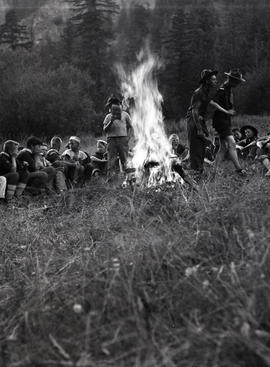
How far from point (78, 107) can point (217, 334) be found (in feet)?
85.2

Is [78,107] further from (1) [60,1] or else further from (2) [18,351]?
(1) [60,1]

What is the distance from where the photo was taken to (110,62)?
40688mm

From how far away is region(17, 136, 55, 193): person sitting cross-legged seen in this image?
835 cm

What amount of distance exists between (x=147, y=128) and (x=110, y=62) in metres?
32.7

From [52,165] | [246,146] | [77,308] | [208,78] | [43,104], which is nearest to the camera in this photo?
[77,308]

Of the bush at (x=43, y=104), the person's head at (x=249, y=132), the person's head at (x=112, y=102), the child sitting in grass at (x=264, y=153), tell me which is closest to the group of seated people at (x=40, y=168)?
the person's head at (x=112, y=102)

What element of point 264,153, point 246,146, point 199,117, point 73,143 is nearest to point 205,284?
point 199,117

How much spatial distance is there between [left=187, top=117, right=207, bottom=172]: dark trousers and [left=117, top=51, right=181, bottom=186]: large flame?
654mm

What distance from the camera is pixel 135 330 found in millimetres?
2615

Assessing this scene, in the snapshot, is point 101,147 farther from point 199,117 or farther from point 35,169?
point 199,117

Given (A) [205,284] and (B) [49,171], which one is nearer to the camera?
(A) [205,284]

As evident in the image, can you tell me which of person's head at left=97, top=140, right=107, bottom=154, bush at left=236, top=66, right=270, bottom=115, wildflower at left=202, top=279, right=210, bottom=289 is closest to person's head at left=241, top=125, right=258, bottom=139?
person's head at left=97, top=140, right=107, bottom=154

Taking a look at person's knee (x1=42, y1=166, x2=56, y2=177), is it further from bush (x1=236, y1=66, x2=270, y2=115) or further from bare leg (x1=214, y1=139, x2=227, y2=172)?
bush (x1=236, y1=66, x2=270, y2=115)

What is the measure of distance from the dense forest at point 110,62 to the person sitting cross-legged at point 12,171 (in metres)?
17.4
